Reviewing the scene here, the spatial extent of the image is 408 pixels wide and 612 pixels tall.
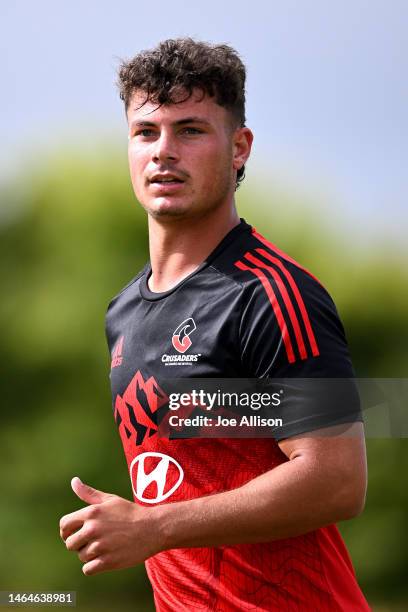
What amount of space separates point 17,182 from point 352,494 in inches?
289

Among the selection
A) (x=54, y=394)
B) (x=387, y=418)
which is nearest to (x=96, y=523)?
(x=387, y=418)

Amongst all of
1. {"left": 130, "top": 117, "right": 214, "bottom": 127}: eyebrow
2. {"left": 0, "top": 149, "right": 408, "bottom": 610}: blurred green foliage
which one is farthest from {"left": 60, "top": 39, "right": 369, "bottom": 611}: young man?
{"left": 0, "top": 149, "right": 408, "bottom": 610}: blurred green foliage

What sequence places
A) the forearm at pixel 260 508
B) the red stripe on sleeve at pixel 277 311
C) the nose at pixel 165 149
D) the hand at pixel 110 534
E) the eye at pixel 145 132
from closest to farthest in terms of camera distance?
the hand at pixel 110 534, the forearm at pixel 260 508, the red stripe on sleeve at pixel 277 311, the nose at pixel 165 149, the eye at pixel 145 132

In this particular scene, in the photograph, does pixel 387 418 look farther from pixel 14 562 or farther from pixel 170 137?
pixel 14 562

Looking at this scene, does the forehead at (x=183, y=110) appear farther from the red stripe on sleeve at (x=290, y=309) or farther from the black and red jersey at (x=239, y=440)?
the red stripe on sleeve at (x=290, y=309)

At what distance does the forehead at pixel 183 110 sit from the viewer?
307 cm

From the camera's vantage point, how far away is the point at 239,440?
278 centimetres

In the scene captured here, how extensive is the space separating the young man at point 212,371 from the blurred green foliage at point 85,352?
5.27 meters

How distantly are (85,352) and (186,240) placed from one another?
560cm

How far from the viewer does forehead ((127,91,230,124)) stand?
121 inches

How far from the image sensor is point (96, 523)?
2375 millimetres

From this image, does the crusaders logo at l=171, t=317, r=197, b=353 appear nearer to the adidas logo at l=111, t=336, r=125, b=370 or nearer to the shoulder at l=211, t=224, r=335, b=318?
the shoulder at l=211, t=224, r=335, b=318

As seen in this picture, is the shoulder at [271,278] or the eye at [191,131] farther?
the eye at [191,131]

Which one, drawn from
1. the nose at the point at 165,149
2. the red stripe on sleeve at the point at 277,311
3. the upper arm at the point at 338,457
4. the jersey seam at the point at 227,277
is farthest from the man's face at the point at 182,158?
the upper arm at the point at 338,457
